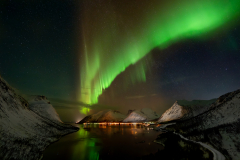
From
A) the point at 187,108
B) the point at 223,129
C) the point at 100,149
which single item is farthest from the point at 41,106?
the point at 187,108

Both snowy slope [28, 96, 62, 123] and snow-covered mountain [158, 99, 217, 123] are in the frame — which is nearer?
snowy slope [28, 96, 62, 123]

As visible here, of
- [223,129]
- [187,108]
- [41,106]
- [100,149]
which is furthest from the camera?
[187,108]

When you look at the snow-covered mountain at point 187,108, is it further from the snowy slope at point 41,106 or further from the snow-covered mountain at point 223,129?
the snowy slope at point 41,106

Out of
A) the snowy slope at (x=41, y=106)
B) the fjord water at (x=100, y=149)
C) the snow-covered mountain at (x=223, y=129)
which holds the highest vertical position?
the snowy slope at (x=41, y=106)

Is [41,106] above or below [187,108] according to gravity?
above

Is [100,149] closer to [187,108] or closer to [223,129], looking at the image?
[223,129]

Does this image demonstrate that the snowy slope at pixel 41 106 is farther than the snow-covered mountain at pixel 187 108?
No

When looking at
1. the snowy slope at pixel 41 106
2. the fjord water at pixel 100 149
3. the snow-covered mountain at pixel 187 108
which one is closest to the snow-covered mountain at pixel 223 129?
the fjord water at pixel 100 149

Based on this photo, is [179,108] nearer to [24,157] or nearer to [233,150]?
[233,150]

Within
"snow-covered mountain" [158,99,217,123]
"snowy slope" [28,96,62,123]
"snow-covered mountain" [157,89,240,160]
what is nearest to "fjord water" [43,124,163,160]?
"snow-covered mountain" [157,89,240,160]

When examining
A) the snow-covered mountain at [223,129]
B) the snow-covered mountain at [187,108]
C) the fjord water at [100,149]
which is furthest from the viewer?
the snow-covered mountain at [187,108]

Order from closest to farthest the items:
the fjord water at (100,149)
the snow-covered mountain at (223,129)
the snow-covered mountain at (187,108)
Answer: the fjord water at (100,149), the snow-covered mountain at (223,129), the snow-covered mountain at (187,108)

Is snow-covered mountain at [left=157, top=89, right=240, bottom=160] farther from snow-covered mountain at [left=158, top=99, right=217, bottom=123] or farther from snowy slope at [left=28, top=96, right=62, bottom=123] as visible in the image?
snow-covered mountain at [left=158, top=99, right=217, bottom=123]

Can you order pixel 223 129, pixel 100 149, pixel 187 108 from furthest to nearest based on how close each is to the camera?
pixel 187 108, pixel 223 129, pixel 100 149
